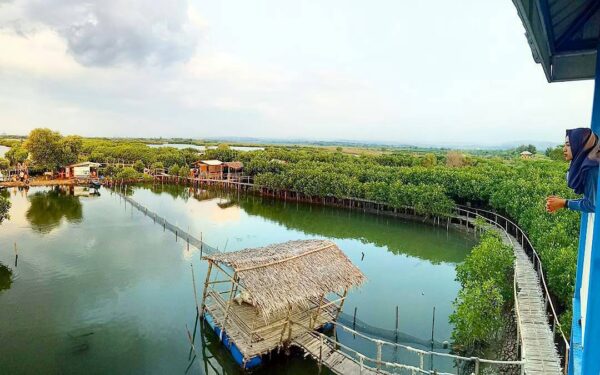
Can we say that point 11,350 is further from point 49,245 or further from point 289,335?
point 49,245

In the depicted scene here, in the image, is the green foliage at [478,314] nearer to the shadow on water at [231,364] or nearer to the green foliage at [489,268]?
the green foliage at [489,268]

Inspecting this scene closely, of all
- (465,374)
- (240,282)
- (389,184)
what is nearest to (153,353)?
(240,282)

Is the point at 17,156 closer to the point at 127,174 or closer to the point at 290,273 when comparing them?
the point at 127,174

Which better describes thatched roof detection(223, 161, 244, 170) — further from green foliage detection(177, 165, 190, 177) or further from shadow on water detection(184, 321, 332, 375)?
shadow on water detection(184, 321, 332, 375)

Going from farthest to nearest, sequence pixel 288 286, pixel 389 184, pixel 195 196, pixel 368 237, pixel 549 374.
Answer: pixel 195 196 < pixel 389 184 < pixel 368 237 < pixel 288 286 < pixel 549 374

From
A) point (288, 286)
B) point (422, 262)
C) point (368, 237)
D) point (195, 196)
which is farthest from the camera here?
point (195, 196)

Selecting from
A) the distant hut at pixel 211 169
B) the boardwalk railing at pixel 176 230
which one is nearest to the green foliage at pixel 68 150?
the distant hut at pixel 211 169

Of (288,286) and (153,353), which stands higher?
(288,286)

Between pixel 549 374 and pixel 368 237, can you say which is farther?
pixel 368 237
